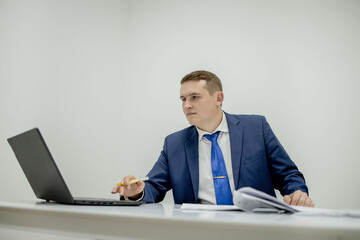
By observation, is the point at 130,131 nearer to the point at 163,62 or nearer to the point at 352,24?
the point at 163,62

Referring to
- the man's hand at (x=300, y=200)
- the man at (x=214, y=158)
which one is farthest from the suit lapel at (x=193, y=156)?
the man's hand at (x=300, y=200)

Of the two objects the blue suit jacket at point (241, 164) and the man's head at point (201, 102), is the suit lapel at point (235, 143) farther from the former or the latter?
the man's head at point (201, 102)

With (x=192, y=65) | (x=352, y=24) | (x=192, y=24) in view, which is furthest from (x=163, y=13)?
(x=352, y=24)

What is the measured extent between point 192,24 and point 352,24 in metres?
1.13

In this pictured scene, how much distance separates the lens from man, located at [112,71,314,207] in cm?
166

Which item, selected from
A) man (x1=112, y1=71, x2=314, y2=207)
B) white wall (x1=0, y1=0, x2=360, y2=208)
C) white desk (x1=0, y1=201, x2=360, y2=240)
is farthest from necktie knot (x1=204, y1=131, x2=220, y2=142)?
white desk (x1=0, y1=201, x2=360, y2=240)

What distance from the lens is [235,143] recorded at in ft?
5.63

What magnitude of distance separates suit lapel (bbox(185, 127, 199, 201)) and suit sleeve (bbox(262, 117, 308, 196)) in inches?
16.6

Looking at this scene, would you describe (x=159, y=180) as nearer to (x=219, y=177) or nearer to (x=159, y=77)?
(x=219, y=177)

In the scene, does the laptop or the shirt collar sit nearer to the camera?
the laptop

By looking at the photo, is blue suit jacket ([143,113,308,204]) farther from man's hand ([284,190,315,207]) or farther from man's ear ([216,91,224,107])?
man's hand ([284,190,315,207])

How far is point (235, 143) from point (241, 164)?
13 centimetres

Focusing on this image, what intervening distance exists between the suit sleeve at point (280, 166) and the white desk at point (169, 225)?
3.26ft

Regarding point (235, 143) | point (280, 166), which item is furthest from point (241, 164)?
point (280, 166)
